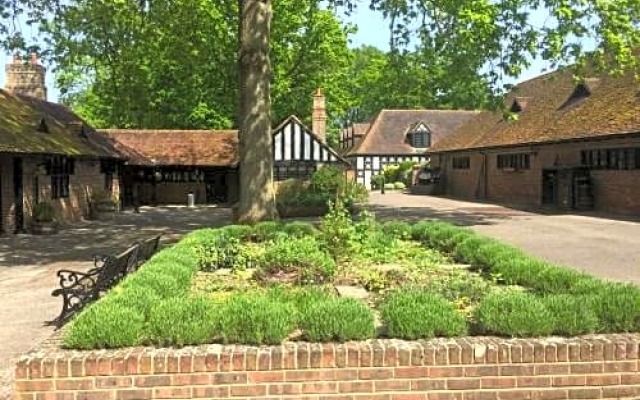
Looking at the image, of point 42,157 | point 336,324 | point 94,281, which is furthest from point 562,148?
point 336,324

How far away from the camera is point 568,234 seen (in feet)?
63.0

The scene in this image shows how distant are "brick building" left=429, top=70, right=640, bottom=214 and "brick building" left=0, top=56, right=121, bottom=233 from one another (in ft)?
51.5

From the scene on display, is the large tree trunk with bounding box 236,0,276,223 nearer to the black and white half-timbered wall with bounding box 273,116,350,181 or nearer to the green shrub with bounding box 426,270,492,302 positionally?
the green shrub with bounding box 426,270,492,302

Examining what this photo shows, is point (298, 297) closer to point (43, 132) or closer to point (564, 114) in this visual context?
point (43, 132)

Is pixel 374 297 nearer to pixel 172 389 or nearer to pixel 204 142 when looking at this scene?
pixel 172 389

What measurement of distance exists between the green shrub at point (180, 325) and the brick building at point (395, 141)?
5467cm

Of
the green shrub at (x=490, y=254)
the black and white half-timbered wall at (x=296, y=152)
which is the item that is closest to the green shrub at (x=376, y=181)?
the black and white half-timbered wall at (x=296, y=152)

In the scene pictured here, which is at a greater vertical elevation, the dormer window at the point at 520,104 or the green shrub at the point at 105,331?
the dormer window at the point at 520,104

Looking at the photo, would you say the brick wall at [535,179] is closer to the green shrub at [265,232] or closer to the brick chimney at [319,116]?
the brick chimney at [319,116]

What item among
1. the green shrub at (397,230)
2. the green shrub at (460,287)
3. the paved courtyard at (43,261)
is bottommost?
the paved courtyard at (43,261)

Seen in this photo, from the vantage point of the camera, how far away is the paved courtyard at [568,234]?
43.8 feet

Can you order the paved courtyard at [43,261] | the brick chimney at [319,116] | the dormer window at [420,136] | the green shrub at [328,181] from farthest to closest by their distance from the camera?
1. the dormer window at [420,136]
2. the brick chimney at [319,116]
3. the green shrub at [328,181]
4. the paved courtyard at [43,261]

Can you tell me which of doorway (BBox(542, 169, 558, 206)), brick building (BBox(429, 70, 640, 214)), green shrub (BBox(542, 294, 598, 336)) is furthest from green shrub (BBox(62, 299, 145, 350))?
doorway (BBox(542, 169, 558, 206))

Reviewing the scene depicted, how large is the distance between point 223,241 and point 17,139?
38.6ft
